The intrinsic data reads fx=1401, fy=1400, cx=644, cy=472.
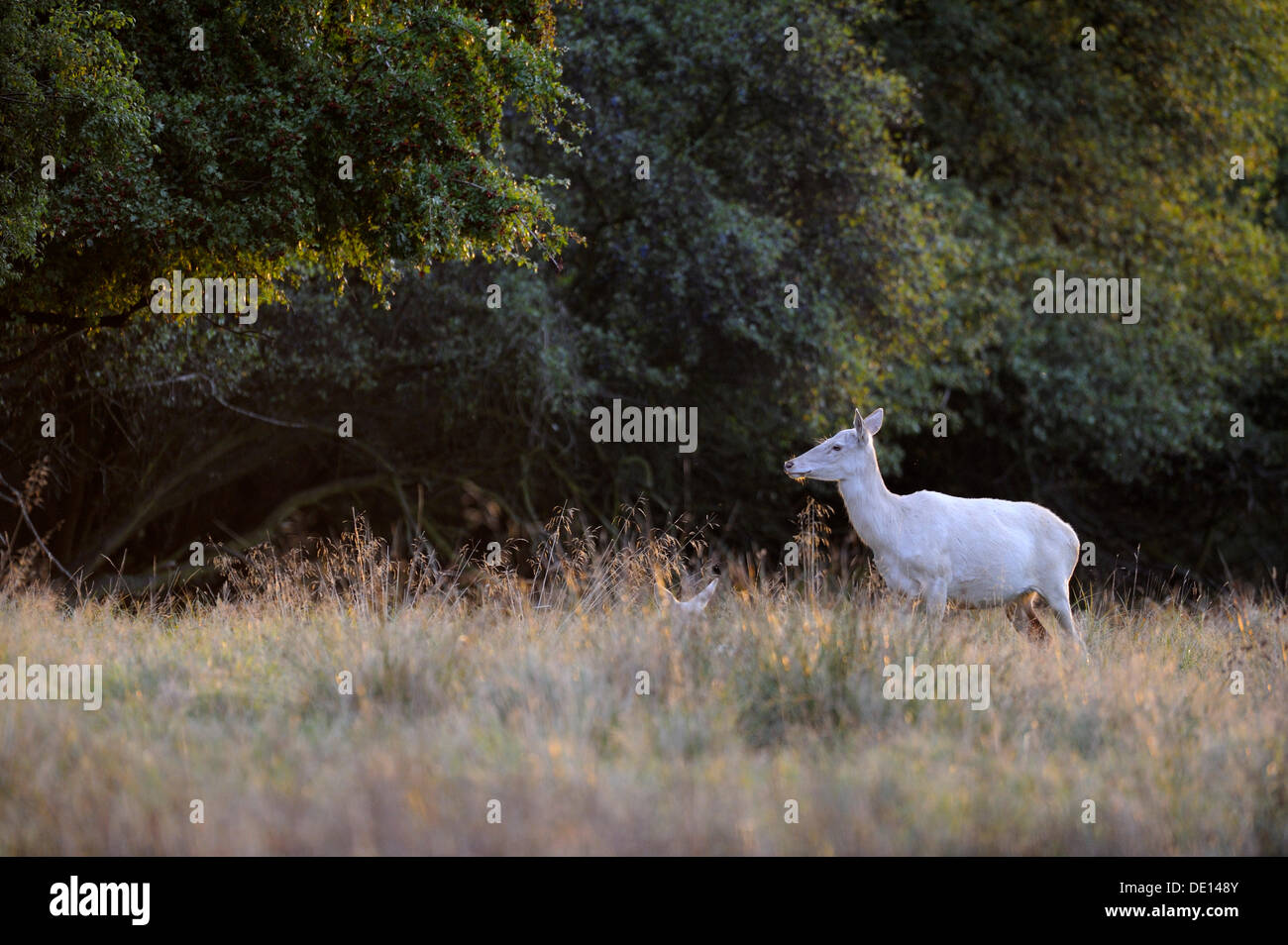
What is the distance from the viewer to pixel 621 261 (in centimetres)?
1558

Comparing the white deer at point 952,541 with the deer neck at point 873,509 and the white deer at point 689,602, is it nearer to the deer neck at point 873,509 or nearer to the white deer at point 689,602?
the deer neck at point 873,509

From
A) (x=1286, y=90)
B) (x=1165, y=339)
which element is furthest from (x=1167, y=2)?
(x=1165, y=339)

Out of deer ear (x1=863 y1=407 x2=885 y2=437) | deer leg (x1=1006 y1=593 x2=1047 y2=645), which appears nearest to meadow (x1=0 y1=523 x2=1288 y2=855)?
deer leg (x1=1006 y1=593 x2=1047 y2=645)

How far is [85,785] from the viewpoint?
5.62m

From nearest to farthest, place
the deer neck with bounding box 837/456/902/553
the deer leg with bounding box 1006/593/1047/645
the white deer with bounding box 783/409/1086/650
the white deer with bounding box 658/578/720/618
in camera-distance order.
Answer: the white deer with bounding box 658/578/720/618 < the white deer with bounding box 783/409/1086/650 < the deer neck with bounding box 837/456/902/553 < the deer leg with bounding box 1006/593/1047/645

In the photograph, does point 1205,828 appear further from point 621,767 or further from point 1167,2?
point 1167,2

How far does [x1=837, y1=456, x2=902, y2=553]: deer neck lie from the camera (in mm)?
9719

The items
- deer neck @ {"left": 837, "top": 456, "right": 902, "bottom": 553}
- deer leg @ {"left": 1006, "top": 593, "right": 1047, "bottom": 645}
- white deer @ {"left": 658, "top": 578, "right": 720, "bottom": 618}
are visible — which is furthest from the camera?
deer leg @ {"left": 1006, "top": 593, "right": 1047, "bottom": 645}

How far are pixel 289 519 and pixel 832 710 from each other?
39.7 feet

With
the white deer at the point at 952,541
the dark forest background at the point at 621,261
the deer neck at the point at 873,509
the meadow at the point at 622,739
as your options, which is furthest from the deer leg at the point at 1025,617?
the dark forest background at the point at 621,261

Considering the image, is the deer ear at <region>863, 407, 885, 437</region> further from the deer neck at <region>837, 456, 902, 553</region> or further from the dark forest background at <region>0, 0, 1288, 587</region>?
the dark forest background at <region>0, 0, 1288, 587</region>

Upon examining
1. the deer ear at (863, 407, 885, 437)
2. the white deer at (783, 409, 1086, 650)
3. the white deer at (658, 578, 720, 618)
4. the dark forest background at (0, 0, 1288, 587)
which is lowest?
the white deer at (658, 578, 720, 618)

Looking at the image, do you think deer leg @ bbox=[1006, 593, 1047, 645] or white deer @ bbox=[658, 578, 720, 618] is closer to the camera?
white deer @ bbox=[658, 578, 720, 618]

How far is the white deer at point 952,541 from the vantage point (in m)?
9.50
